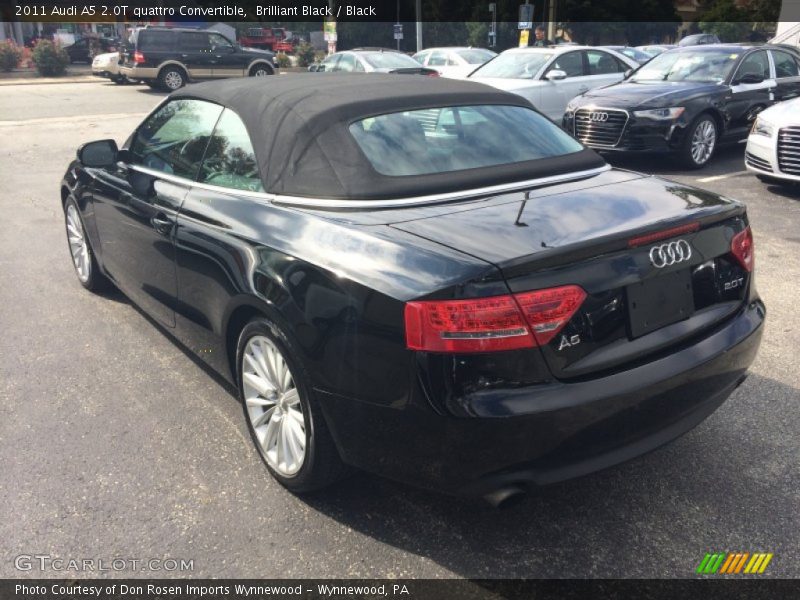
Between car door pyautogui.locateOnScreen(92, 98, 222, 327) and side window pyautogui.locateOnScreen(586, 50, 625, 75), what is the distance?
10.2m

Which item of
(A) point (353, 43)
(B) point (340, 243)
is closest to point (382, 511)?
(B) point (340, 243)

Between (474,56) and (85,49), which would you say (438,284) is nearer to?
(474,56)

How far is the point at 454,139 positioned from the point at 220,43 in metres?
23.2

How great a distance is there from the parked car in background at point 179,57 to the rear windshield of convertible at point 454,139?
21.2 m

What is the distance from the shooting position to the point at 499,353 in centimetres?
226

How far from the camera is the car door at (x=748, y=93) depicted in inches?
388

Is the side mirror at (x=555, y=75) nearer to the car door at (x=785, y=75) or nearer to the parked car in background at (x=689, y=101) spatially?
the parked car in background at (x=689, y=101)

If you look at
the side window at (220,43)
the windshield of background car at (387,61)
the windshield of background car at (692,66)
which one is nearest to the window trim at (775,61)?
the windshield of background car at (692,66)


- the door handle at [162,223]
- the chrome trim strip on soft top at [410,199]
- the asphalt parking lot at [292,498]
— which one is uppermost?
the chrome trim strip on soft top at [410,199]

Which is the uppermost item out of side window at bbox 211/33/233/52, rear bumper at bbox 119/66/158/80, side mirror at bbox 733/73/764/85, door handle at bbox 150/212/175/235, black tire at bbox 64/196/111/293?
side window at bbox 211/33/233/52

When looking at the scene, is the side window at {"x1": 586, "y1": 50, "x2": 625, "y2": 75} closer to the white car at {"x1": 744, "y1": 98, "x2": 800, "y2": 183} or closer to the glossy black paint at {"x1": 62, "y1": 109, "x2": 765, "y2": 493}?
the white car at {"x1": 744, "y1": 98, "x2": 800, "y2": 183}

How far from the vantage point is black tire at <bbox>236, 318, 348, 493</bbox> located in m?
2.69

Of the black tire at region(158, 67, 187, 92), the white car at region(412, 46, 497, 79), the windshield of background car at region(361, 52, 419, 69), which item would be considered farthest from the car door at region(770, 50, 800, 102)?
the black tire at region(158, 67, 187, 92)

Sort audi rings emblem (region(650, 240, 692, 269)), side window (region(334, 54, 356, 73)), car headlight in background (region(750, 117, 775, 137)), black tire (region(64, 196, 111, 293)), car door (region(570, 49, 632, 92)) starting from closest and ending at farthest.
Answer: audi rings emblem (region(650, 240, 692, 269)), black tire (region(64, 196, 111, 293)), car headlight in background (region(750, 117, 775, 137)), car door (region(570, 49, 632, 92)), side window (region(334, 54, 356, 73))
